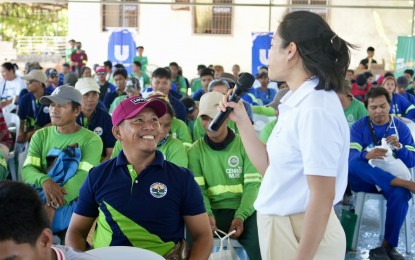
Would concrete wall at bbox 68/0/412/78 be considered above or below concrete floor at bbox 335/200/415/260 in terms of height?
above

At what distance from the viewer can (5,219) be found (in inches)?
54.3

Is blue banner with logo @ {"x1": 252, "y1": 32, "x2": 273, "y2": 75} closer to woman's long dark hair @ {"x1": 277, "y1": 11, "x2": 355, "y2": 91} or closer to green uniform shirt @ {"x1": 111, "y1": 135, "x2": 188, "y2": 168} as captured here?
green uniform shirt @ {"x1": 111, "y1": 135, "x2": 188, "y2": 168}

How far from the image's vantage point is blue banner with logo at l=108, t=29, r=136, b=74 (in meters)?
15.3

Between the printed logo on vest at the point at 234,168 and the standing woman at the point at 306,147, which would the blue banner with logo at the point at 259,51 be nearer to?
the printed logo on vest at the point at 234,168

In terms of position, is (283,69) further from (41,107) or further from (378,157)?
(41,107)

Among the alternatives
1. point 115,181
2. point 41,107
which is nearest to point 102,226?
point 115,181

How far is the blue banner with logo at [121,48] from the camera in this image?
50.3ft

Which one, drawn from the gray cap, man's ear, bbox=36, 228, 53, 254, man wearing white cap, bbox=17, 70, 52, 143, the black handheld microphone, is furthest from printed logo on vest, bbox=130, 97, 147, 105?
man wearing white cap, bbox=17, 70, 52, 143

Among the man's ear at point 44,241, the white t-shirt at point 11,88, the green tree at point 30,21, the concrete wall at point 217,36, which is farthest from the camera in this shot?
the green tree at point 30,21

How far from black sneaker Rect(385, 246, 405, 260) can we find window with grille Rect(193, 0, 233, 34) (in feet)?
53.4

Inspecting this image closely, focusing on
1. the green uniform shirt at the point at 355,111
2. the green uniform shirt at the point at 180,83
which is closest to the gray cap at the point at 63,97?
the green uniform shirt at the point at 355,111

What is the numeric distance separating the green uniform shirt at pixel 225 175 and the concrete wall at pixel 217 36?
16293 millimetres

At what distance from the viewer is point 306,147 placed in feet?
5.66

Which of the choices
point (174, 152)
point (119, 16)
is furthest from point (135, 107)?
point (119, 16)
